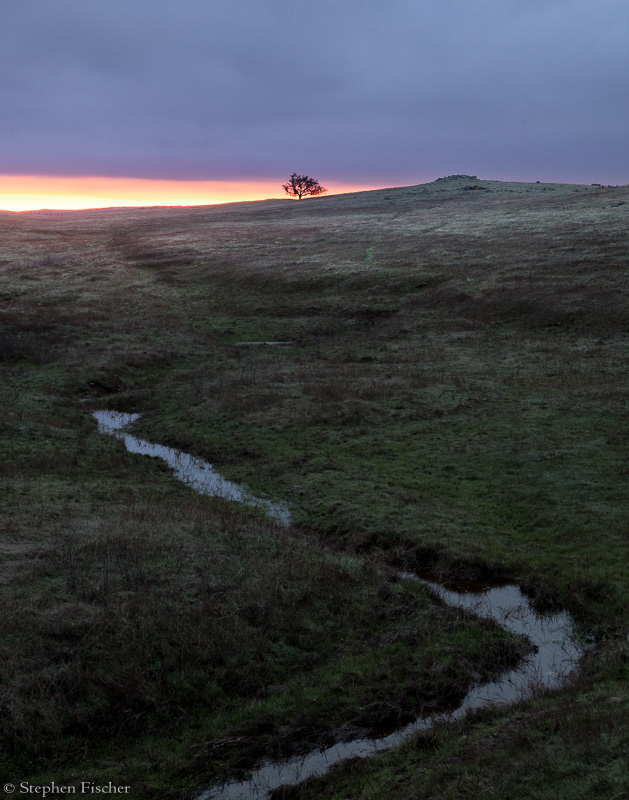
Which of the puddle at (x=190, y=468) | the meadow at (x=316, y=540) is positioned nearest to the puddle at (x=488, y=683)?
the meadow at (x=316, y=540)

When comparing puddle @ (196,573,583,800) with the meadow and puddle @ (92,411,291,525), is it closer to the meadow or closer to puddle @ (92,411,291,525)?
the meadow

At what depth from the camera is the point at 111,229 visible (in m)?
136

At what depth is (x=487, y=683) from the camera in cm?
1305

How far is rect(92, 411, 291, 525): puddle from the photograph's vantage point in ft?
74.6

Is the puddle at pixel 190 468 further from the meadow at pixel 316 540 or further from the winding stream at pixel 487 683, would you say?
the winding stream at pixel 487 683

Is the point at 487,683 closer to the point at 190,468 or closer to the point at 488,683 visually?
the point at 488,683

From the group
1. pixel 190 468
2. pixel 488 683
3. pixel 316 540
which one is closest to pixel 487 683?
pixel 488 683

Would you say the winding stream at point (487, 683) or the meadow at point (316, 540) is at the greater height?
the meadow at point (316, 540)

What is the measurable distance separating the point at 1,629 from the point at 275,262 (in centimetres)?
6788

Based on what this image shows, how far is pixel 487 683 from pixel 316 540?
304 inches

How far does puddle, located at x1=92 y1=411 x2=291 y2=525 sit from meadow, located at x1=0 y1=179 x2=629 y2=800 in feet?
2.43

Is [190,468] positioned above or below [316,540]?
above

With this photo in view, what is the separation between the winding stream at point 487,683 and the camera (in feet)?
34.1

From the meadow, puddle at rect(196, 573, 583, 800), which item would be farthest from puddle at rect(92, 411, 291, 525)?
puddle at rect(196, 573, 583, 800)
